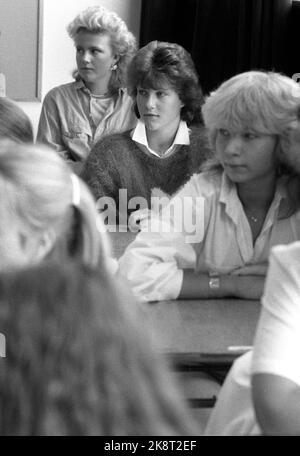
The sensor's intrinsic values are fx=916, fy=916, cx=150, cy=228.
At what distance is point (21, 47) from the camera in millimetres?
6602

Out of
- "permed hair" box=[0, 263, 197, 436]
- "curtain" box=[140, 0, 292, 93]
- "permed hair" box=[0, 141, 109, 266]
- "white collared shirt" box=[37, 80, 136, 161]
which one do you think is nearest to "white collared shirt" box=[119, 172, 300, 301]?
"permed hair" box=[0, 141, 109, 266]

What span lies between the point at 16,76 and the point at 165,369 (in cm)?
604

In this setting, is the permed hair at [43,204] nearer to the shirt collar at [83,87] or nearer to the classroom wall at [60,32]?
the shirt collar at [83,87]

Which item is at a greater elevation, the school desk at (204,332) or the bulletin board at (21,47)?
the school desk at (204,332)

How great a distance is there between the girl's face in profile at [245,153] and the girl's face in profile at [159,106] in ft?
3.95

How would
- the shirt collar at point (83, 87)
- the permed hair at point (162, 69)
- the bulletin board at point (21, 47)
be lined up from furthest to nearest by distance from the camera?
the bulletin board at point (21, 47)
the shirt collar at point (83, 87)
the permed hair at point (162, 69)

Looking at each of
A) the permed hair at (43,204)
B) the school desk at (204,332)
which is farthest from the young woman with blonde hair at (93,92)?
the permed hair at (43,204)

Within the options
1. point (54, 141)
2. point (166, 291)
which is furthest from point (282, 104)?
point (54, 141)

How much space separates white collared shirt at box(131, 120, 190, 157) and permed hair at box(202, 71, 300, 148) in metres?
1.29

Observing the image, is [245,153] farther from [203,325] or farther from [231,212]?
[203,325]

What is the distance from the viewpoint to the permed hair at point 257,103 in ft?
8.85

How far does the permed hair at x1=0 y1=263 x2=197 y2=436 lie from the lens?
2.43 feet

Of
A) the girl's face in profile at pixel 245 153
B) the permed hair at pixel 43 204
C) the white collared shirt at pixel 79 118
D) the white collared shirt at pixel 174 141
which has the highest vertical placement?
the permed hair at pixel 43 204
